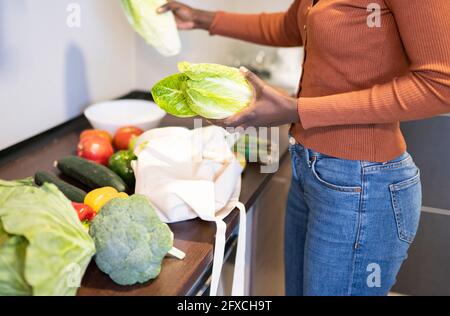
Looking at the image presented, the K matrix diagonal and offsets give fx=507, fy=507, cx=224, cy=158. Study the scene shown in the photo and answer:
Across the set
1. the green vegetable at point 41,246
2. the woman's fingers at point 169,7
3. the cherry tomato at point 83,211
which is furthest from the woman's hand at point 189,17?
the green vegetable at point 41,246

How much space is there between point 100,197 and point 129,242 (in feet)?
0.77

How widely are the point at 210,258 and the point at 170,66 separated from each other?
1.06m

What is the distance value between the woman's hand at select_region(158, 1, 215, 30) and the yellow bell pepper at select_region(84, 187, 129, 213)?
641 millimetres

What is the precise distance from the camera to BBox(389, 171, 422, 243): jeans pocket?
1.05 metres

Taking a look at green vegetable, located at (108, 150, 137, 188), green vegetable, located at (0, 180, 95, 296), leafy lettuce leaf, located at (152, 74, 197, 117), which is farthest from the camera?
green vegetable, located at (108, 150, 137, 188)

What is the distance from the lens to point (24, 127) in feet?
4.56

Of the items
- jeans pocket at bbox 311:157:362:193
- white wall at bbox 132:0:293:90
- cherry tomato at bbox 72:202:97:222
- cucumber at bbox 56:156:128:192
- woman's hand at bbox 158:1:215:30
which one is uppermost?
woman's hand at bbox 158:1:215:30

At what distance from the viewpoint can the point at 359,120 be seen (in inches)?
37.9

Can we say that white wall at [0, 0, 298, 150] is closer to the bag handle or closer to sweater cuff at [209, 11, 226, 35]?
sweater cuff at [209, 11, 226, 35]

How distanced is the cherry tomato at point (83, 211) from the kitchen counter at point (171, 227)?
11 cm

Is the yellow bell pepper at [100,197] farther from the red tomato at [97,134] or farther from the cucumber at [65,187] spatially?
the red tomato at [97,134]

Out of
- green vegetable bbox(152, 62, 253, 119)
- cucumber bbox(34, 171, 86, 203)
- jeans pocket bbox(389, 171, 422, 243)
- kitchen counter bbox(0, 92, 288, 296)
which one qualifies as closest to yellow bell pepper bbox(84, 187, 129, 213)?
cucumber bbox(34, 171, 86, 203)

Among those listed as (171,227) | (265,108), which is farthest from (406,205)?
(171,227)
